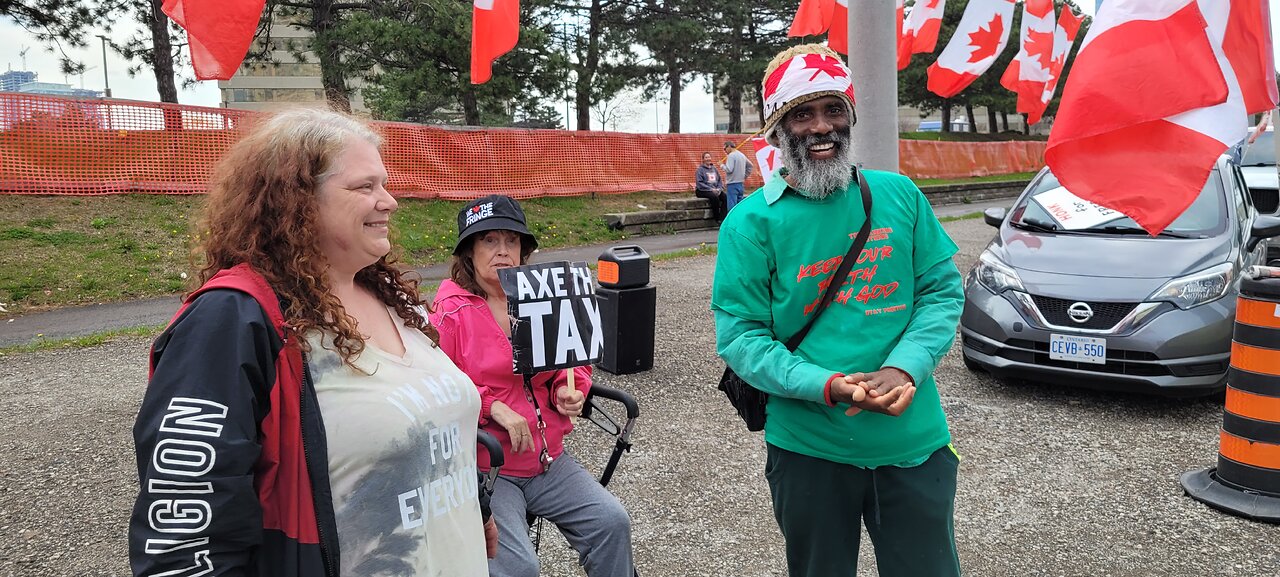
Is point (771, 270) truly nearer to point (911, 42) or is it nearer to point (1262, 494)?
point (1262, 494)

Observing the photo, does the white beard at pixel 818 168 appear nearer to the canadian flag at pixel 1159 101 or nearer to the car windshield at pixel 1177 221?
the canadian flag at pixel 1159 101

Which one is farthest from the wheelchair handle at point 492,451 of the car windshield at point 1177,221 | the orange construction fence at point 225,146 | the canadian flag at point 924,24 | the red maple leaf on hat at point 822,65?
the canadian flag at point 924,24

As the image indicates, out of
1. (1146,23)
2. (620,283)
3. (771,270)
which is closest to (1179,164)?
(1146,23)

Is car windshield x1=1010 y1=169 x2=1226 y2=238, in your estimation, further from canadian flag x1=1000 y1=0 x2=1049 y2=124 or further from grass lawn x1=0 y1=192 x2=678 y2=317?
grass lawn x1=0 y1=192 x2=678 y2=317

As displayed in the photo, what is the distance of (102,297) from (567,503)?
9.09 metres

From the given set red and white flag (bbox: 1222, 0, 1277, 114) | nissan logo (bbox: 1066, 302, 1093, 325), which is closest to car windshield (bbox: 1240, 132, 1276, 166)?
nissan logo (bbox: 1066, 302, 1093, 325)

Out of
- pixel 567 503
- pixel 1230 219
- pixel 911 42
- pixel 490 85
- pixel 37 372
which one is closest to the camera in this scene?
pixel 567 503

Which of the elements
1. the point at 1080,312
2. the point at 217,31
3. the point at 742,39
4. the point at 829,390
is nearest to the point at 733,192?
the point at 1080,312

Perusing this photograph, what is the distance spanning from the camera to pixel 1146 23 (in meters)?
2.55

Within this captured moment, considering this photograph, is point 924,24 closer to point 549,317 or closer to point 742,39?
point 549,317

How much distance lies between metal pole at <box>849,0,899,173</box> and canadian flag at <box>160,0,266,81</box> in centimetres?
383

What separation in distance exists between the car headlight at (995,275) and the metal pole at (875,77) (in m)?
1.10

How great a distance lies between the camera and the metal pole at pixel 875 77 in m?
5.76

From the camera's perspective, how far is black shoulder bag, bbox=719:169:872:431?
237 centimetres
